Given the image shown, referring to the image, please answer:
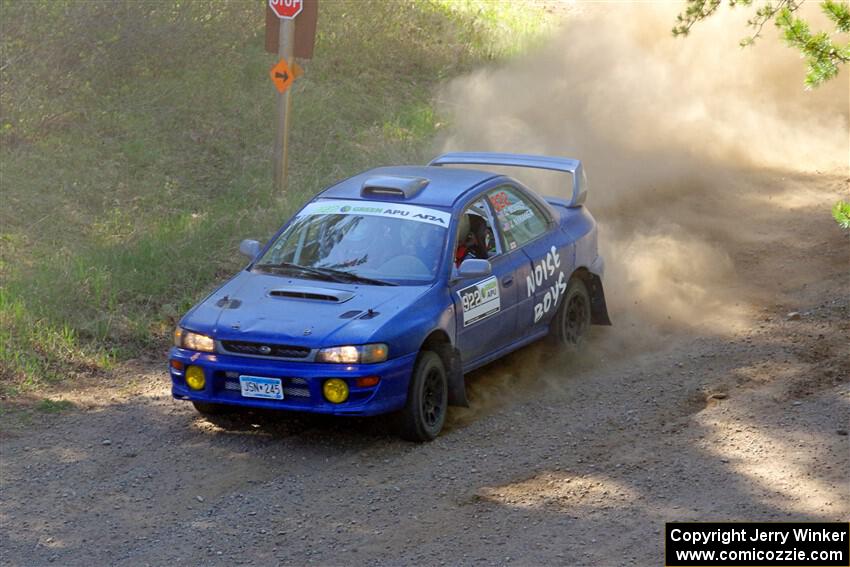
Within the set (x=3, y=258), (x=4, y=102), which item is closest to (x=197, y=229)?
(x=3, y=258)

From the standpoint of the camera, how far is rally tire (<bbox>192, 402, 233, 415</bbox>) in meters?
8.11

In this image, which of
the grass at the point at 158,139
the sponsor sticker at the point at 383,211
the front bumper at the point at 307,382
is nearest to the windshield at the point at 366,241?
the sponsor sticker at the point at 383,211

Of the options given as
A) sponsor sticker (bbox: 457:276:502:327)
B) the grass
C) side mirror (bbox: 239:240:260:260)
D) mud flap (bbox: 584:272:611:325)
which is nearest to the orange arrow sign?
the grass

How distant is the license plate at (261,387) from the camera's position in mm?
7426

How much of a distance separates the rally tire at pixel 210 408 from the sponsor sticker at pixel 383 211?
1.59 meters

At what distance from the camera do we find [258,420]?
822cm

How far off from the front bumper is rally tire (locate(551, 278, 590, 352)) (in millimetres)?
2201

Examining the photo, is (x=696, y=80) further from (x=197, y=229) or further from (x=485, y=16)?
(x=197, y=229)

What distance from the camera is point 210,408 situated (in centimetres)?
816

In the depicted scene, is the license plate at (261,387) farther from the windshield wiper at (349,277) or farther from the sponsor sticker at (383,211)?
the sponsor sticker at (383,211)

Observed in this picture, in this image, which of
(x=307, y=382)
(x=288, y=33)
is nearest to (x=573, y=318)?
(x=307, y=382)

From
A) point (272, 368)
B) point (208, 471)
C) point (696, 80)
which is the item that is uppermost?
point (696, 80)

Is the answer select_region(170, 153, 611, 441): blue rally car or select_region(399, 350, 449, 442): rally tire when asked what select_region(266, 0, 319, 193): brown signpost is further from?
select_region(399, 350, 449, 442): rally tire

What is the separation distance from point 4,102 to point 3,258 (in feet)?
12.2
